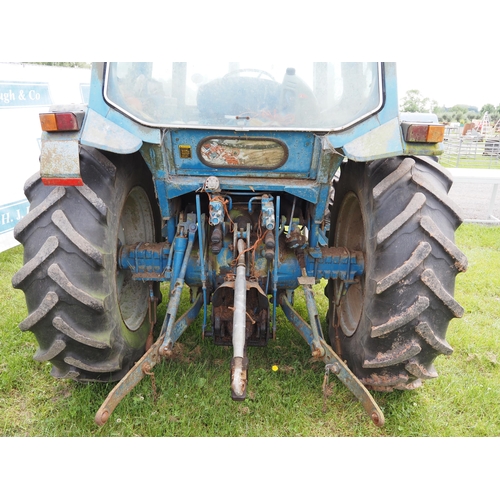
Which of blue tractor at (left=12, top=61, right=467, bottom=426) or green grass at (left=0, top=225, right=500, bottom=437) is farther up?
blue tractor at (left=12, top=61, right=467, bottom=426)

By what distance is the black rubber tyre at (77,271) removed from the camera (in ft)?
7.13

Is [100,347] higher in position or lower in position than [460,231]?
higher

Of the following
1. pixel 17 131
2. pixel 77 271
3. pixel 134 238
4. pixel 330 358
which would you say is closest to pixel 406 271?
pixel 330 358

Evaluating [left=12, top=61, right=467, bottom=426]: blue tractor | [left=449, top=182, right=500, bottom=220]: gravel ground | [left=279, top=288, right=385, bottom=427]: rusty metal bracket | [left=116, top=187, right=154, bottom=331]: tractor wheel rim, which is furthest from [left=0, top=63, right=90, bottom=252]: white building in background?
[left=449, top=182, right=500, bottom=220]: gravel ground

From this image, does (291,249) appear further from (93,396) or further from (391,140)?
(93,396)

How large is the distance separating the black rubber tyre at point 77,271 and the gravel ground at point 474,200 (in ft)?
20.5

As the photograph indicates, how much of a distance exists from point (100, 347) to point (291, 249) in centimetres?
136

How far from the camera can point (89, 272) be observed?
7.30ft

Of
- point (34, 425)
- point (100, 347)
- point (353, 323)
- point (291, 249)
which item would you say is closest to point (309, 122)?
point (291, 249)

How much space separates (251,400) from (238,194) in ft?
4.24

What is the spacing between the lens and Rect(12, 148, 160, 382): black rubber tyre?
7.13 feet

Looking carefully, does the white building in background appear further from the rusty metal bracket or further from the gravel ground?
the gravel ground

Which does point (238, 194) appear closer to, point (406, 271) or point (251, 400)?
point (406, 271)

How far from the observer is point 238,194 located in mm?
2723
